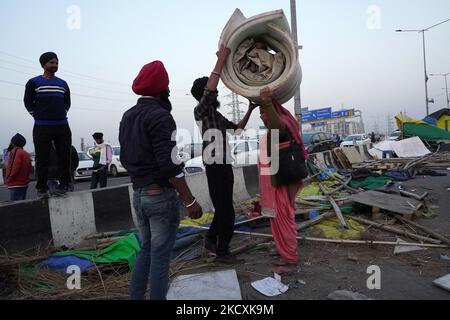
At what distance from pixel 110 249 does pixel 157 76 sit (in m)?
2.36

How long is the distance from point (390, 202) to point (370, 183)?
2.86 m

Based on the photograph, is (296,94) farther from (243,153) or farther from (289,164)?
(289,164)

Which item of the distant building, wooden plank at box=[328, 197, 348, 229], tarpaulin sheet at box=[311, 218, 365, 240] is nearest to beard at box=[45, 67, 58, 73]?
tarpaulin sheet at box=[311, 218, 365, 240]

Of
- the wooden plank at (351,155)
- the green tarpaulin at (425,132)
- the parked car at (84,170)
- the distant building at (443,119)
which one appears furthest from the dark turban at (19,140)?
the distant building at (443,119)

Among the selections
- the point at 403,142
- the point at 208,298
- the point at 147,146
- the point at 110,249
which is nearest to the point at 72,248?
the point at 110,249

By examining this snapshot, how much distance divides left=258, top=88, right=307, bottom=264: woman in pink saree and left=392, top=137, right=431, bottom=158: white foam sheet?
1409 cm

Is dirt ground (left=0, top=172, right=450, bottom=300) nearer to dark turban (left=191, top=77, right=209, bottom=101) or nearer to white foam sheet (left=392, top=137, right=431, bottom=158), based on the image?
dark turban (left=191, top=77, right=209, bottom=101)

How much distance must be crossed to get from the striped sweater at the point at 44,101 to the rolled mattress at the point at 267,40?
2423mm

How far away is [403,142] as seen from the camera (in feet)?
54.7

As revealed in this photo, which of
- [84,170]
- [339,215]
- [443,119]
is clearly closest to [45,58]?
[339,215]

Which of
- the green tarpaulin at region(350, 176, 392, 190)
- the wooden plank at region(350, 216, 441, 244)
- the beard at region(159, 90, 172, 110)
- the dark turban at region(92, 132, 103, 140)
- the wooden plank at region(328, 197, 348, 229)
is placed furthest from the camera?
the dark turban at region(92, 132, 103, 140)

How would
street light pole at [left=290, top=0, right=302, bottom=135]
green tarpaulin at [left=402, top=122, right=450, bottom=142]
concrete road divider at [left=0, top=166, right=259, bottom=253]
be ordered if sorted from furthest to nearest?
green tarpaulin at [left=402, top=122, right=450, bottom=142], street light pole at [left=290, top=0, right=302, bottom=135], concrete road divider at [left=0, top=166, right=259, bottom=253]

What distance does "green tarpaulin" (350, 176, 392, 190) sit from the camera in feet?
27.4
